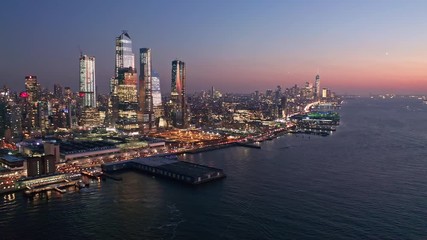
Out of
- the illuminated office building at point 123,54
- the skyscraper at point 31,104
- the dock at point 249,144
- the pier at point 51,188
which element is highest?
the illuminated office building at point 123,54

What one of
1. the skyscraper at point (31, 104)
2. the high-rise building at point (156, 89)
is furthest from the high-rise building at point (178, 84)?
the skyscraper at point (31, 104)

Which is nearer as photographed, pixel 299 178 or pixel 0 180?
pixel 0 180

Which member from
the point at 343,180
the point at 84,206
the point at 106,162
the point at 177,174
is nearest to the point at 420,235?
the point at 343,180

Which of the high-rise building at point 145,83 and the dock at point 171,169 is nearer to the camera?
the dock at point 171,169

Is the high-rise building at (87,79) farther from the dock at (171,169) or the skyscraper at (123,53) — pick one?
the dock at (171,169)

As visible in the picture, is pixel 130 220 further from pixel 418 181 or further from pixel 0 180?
pixel 418 181

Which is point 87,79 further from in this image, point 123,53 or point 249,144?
point 249,144

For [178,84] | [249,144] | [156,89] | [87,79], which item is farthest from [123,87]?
[249,144]

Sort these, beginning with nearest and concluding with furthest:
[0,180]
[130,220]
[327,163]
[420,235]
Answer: [420,235] → [130,220] → [0,180] → [327,163]

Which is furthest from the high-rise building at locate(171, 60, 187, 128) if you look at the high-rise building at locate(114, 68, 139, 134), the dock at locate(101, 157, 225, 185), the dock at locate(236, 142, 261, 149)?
the dock at locate(101, 157, 225, 185)
